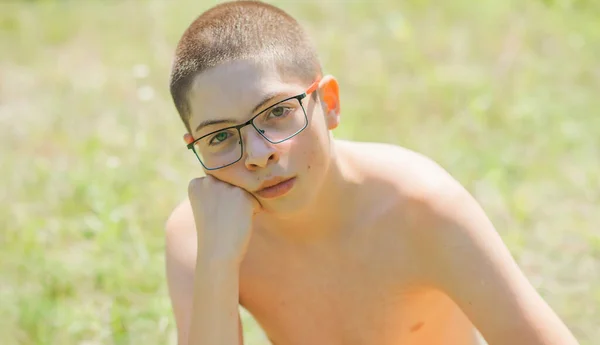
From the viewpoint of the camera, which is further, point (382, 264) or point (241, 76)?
Answer: point (382, 264)

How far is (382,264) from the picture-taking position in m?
2.54

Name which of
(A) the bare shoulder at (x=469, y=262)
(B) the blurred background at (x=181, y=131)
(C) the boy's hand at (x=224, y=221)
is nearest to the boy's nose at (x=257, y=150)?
(C) the boy's hand at (x=224, y=221)

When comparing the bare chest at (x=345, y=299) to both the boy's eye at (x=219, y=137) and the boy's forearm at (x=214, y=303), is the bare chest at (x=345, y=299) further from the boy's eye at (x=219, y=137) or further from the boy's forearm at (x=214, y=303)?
the boy's eye at (x=219, y=137)

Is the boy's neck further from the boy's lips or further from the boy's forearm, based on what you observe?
the boy's forearm

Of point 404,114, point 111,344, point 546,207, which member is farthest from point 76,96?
point 546,207

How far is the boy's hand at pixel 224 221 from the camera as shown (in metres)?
2.39

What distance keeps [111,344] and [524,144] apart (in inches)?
98.2

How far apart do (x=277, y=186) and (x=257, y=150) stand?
115 millimetres

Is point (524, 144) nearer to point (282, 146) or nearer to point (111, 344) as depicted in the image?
point (111, 344)

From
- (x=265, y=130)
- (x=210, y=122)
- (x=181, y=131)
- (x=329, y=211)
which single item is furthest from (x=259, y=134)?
(x=181, y=131)

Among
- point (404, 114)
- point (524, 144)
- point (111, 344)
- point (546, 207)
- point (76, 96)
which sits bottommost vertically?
point (111, 344)

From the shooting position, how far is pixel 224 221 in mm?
2406

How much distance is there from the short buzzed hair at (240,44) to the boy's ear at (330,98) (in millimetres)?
43

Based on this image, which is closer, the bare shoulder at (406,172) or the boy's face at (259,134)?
the boy's face at (259,134)
